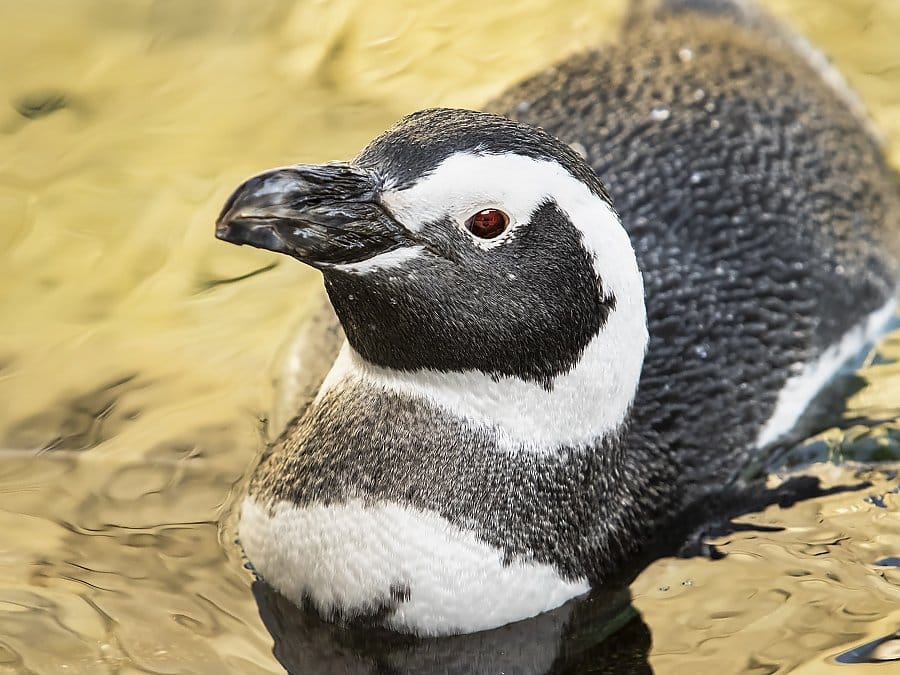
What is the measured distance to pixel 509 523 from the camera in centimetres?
362

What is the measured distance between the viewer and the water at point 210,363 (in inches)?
150

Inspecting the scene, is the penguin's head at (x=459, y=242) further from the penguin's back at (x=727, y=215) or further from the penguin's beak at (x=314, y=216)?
the penguin's back at (x=727, y=215)

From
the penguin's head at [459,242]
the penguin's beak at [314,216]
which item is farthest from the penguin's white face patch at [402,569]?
the penguin's beak at [314,216]

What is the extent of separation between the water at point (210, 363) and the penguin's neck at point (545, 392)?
53 cm

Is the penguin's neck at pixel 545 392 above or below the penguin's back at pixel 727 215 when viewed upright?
below

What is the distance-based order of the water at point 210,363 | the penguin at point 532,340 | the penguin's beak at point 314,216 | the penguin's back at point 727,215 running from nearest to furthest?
the penguin's beak at point 314,216 → the penguin at point 532,340 → the water at point 210,363 → the penguin's back at point 727,215

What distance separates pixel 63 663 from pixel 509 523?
111cm

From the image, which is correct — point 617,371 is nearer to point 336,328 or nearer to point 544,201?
point 544,201

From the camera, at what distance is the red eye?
10.8 feet

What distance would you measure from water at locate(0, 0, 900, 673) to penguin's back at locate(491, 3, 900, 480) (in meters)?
0.29

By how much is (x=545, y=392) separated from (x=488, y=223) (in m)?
0.46

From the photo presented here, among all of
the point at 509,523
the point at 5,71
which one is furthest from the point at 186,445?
the point at 5,71

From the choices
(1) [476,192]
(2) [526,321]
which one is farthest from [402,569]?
(1) [476,192]

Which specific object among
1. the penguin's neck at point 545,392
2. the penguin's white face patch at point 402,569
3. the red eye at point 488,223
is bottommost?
the penguin's white face patch at point 402,569
